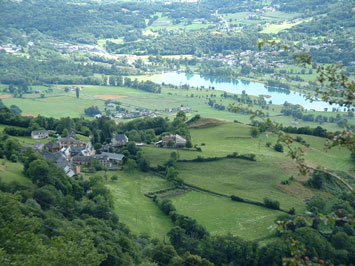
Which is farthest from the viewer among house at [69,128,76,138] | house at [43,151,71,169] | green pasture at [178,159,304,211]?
house at [69,128,76,138]

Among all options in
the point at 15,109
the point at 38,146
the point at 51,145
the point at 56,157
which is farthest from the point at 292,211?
the point at 15,109

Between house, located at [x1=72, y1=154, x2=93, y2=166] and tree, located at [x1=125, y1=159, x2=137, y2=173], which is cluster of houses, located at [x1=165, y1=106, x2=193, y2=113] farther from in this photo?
tree, located at [x1=125, y1=159, x2=137, y2=173]

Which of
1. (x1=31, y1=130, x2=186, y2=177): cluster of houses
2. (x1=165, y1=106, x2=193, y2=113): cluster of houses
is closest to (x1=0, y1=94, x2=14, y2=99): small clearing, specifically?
(x1=165, y1=106, x2=193, y2=113): cluster of houses

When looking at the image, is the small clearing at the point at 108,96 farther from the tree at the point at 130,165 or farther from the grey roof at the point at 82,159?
the tree at the point at 130,165

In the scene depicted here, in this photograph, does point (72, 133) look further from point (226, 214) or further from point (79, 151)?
point (226, 214)

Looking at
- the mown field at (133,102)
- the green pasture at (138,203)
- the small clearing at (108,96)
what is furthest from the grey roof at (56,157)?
the small clearing at (108,96)
